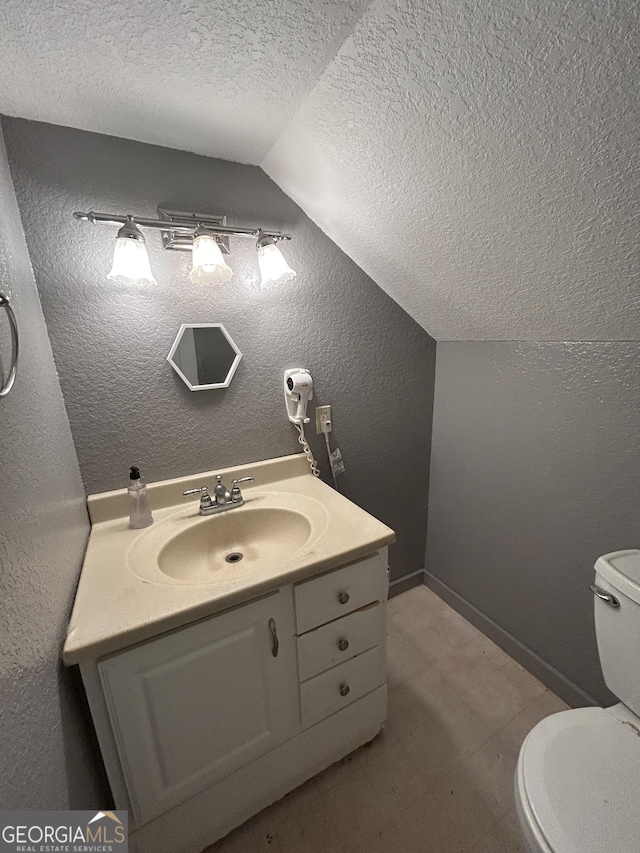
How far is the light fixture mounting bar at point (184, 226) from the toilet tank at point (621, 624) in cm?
139

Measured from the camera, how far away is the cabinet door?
0.75 meters

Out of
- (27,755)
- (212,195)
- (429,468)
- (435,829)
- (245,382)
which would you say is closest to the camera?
(27,755)

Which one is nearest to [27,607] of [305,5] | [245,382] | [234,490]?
[234,490]

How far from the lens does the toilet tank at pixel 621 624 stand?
34.3 inches

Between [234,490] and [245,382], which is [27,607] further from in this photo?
[245,382]

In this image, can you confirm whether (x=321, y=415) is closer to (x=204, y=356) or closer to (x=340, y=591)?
(x=204, y=356)

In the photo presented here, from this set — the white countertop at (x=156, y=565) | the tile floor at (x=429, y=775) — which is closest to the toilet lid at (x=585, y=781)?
the tile floor at (x=429, y=775)

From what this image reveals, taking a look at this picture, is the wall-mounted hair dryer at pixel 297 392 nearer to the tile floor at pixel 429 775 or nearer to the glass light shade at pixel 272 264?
the glass light shade at pixel 272 264

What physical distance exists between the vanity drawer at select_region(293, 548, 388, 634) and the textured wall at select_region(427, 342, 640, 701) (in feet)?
2.33

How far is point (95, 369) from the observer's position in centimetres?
104

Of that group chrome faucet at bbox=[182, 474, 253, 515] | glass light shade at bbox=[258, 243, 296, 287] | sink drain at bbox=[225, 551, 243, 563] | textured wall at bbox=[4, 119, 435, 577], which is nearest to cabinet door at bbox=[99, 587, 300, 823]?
sink drain at bbox=[225, 551, 243, 563]

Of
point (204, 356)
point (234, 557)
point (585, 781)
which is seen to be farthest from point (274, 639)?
point (204, 356)

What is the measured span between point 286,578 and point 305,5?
1158mm

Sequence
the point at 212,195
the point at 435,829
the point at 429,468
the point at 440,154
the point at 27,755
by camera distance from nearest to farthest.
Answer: the point at 27,755
the point at 440,154
the point at 435,829
the point at 212,195
the point at 429,468
